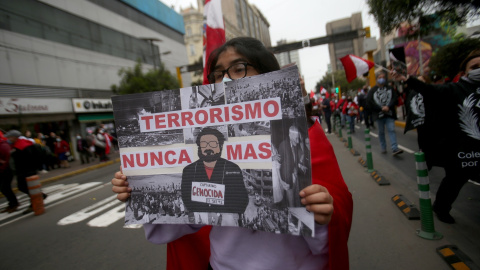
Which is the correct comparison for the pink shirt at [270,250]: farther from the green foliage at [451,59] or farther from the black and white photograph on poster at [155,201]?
the green foliage at [451,59]

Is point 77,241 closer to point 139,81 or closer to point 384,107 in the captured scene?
point 384,107

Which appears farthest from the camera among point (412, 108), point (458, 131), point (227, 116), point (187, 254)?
point (412, 108)

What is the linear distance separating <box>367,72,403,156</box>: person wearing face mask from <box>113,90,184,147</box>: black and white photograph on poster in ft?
21.1

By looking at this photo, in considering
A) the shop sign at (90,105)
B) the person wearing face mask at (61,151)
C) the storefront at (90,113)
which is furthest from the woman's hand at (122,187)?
the shop sign at (90,105)

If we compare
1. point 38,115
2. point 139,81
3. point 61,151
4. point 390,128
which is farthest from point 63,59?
point 390,128

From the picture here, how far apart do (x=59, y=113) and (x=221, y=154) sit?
18.3 metres

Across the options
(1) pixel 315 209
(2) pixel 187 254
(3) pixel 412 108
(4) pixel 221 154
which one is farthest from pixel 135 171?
(3) pixel 412 108

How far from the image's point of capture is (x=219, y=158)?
1002 mm

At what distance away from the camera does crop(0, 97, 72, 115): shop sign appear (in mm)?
12789

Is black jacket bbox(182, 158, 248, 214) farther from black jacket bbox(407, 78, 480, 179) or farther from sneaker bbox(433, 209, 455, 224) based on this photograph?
sneaker bbox(433, 209, 455, 224)

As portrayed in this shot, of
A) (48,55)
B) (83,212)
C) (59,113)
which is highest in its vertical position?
(48,55)

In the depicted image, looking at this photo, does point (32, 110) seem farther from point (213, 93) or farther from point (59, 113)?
point (213, 93)

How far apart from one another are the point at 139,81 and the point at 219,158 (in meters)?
19.8

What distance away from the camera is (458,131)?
2.74 meters
